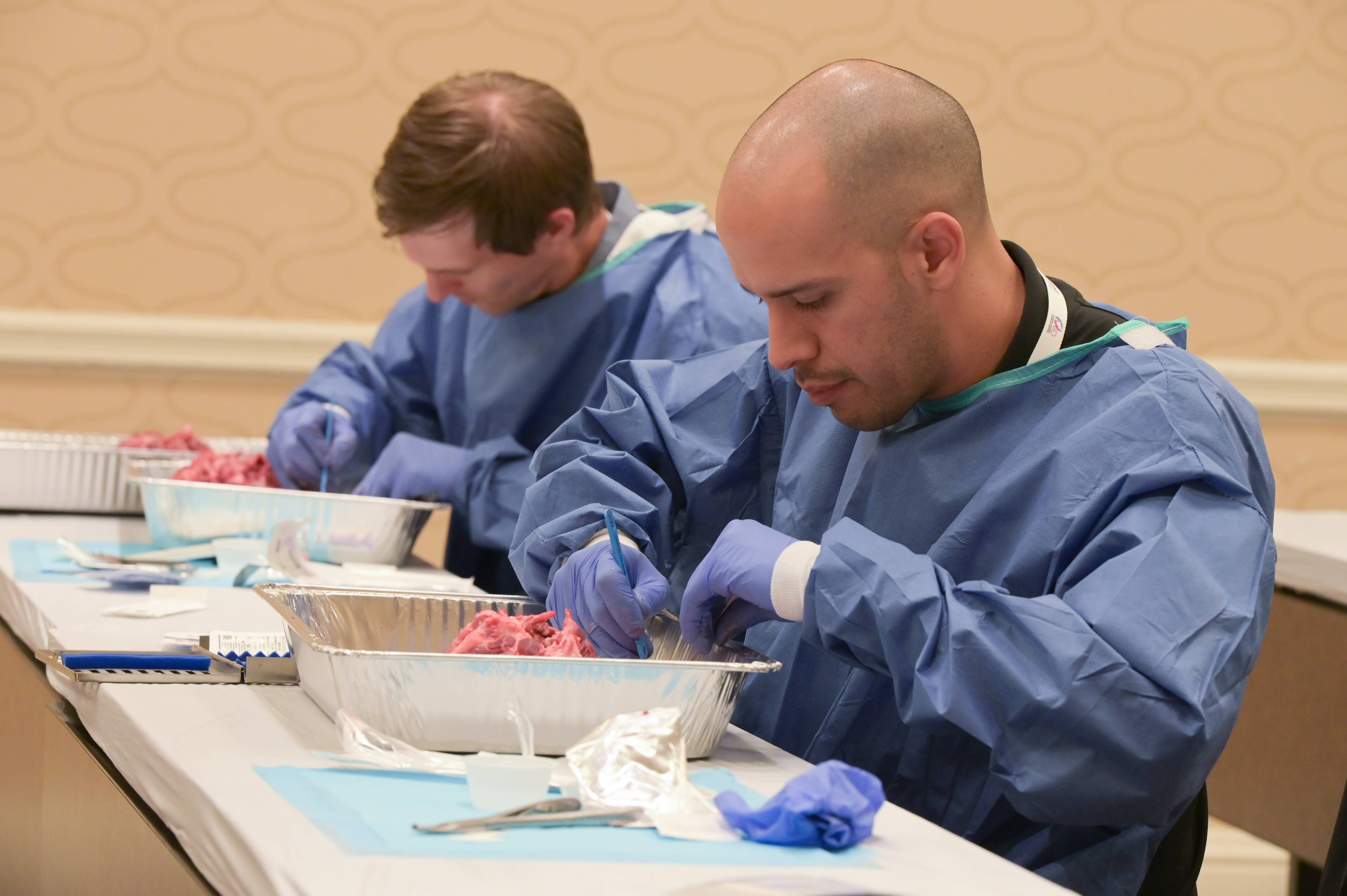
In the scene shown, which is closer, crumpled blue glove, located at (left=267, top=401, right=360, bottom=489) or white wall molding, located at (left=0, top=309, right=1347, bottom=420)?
crumpled blue glove, located at (left=267, top=401, right=360, bottom=489)

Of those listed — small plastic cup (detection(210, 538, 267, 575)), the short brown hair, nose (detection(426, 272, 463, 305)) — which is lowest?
small plastic cup (detection(210, 538, 267, 575))

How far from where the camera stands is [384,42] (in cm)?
338

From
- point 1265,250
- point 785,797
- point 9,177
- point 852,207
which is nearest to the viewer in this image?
point 785,797

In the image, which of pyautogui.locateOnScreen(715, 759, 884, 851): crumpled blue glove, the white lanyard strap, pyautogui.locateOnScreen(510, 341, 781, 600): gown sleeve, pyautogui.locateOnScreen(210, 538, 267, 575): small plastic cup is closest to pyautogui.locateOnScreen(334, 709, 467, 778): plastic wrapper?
pyautogui.locateOnScreen(715, 759, 884, 851): crumpled blue glove

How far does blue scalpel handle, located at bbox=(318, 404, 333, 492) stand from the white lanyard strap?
1.45 meters

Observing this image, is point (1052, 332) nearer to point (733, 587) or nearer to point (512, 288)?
point (733, 587)

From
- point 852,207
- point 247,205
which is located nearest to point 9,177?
point 247,205

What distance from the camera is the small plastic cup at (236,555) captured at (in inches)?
79.9

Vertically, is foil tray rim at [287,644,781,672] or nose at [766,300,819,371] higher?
nose at [766,300,819,371]

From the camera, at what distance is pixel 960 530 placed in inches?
54.0

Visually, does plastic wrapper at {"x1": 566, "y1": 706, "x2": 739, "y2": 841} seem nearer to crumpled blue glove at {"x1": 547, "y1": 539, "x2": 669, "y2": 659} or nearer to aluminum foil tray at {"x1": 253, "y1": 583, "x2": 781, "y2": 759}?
aluminum foil tray at {"x1": 253, "y1": 583, "x2": 781, "y2": 759}

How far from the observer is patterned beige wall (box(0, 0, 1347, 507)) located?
3307 millimetres

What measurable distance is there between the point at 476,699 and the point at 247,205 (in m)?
2.54

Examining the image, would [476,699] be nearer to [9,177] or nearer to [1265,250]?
[9,177]
